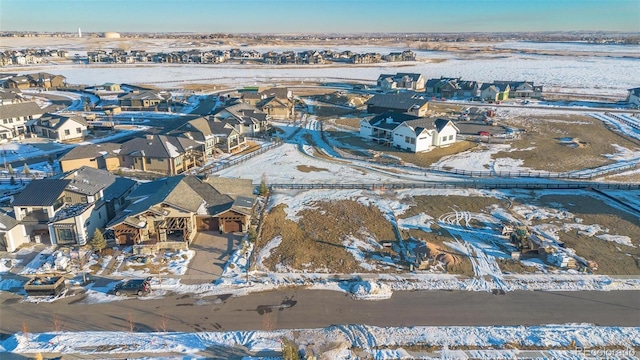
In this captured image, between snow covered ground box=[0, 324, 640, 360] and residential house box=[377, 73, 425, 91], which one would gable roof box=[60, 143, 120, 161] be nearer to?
snow covered ground box=[0, 324, 640, 360]

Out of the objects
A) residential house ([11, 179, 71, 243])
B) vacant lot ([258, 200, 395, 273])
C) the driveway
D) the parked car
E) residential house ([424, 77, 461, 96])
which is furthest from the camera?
residential house ([424, 77, 461, 96])

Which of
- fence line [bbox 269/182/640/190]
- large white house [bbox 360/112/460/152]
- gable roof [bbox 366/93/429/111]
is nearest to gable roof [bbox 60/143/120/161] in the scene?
fence line [bbox 269/182/640/190]

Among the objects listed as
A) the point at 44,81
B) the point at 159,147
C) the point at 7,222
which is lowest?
the point at 7,222

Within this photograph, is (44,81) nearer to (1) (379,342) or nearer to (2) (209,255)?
(2) (209,255)

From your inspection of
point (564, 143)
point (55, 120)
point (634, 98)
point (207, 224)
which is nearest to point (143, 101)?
point (55, 120)

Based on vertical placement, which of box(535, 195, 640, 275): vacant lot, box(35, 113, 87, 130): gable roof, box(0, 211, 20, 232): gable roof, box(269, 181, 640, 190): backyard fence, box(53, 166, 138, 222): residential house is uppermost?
box(35, 113, 87, 130): gable roof

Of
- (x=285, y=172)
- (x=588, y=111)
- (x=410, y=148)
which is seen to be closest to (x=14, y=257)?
(x=285, y=172)

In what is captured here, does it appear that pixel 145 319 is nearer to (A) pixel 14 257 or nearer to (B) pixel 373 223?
(A) pixel 14 257
